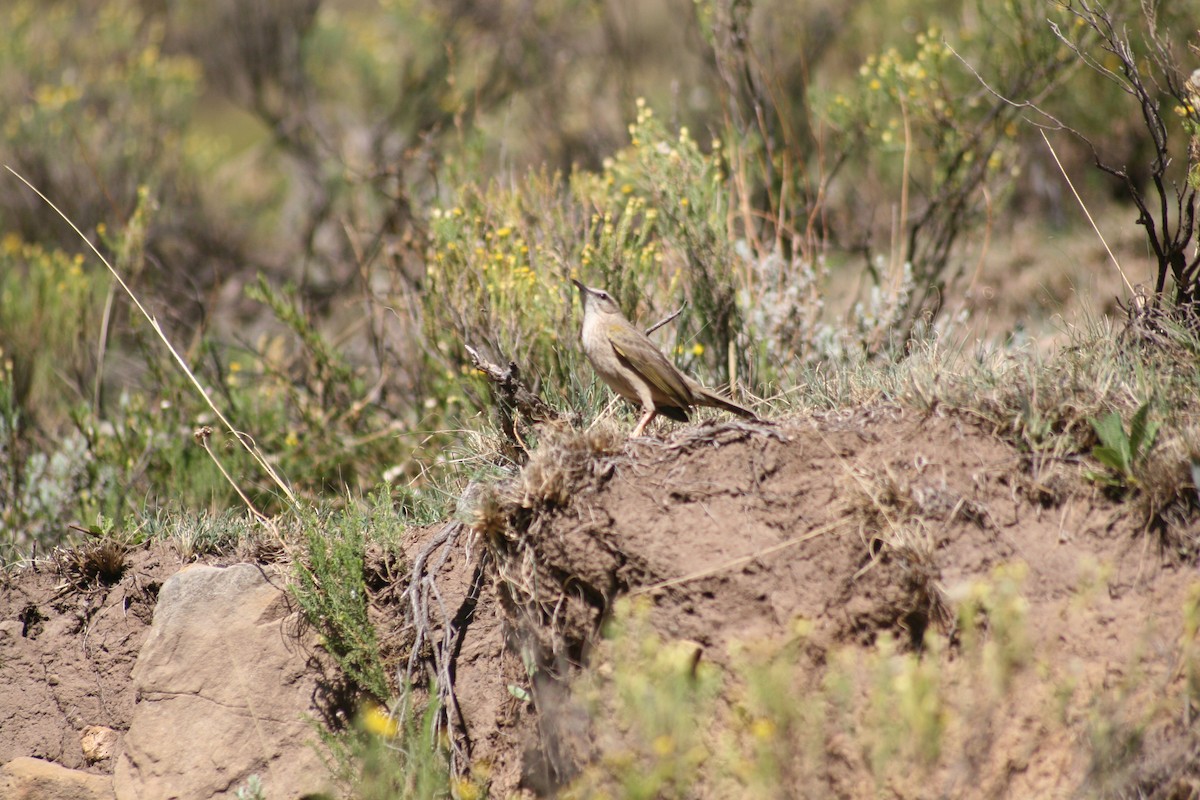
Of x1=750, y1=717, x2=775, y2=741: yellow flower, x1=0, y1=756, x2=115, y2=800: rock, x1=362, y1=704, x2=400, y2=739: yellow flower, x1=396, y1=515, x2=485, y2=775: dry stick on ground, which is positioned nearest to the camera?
x1=750, y1=717, x2=775, y2=741: yellow flower

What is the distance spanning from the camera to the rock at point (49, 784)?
398 centimetres

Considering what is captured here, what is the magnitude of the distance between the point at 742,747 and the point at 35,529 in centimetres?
446

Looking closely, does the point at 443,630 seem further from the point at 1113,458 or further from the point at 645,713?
the point at 1113,458

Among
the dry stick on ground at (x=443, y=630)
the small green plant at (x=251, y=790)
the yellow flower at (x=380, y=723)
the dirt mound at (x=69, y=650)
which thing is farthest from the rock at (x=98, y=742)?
the dry stick on ground at (x=443, y=630)

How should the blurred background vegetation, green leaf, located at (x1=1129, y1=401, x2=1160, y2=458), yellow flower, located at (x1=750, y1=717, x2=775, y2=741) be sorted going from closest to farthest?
yellow flower, located at (x1=750, y1=717, x2=775, y2=741) < green leaf, located at (x1=1129, y1=401, x2=1160, y2=458) < the blurred background vegetation

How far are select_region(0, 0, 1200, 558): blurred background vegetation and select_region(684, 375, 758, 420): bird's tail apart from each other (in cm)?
33

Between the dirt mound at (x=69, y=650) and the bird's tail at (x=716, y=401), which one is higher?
the bird's tail at (x=716, y=401)

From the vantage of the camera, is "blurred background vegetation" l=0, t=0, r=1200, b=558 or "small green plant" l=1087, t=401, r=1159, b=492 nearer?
"small green plant" l=1087, t=401, r=1159, b=492

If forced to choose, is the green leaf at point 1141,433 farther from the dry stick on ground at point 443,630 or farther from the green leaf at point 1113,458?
the dry stick on ground at point 443,630

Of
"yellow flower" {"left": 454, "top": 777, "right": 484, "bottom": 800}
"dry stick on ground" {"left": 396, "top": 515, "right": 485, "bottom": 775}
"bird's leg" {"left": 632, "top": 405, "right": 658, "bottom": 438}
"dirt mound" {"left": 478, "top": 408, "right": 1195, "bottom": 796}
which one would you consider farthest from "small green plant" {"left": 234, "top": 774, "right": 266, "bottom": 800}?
"bird's leg" {"left": 632, "top": 405, "right": 658, "bottom": 438}

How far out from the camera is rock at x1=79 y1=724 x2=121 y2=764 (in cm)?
411

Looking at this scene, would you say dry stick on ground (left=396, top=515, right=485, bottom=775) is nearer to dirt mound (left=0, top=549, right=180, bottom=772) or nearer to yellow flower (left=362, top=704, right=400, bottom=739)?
yellow flower (left=362, top=704, right=400, bottom=739)

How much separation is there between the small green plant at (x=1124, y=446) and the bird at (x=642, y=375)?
1307 mm

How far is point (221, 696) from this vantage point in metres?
4.01
